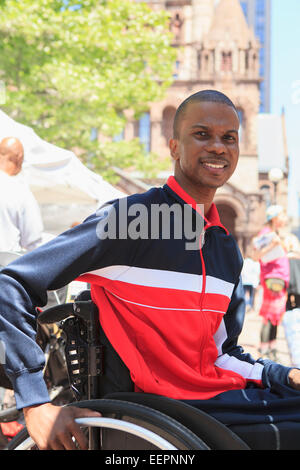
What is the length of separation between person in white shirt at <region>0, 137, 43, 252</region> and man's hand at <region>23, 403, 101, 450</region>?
247 cm

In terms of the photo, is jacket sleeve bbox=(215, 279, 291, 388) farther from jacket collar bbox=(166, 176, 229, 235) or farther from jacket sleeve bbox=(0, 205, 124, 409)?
jacket sleeve bbox=(0, 205, 124, 409)

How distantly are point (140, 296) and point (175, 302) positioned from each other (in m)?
Result: 0.10

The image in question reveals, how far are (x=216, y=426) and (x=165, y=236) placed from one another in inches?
21.8

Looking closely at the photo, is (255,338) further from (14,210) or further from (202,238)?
(202,238)

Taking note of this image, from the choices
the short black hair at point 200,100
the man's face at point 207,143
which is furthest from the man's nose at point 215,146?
the short black hair at point 200,100

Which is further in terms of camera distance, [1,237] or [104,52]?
[104,52]

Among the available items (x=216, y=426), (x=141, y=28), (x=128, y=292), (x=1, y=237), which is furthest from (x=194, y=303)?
(x=141, y=28)

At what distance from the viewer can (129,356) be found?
1617mm

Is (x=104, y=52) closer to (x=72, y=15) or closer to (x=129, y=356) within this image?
(x=72, y=15)

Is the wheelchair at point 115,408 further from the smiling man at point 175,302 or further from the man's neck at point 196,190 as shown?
the man's neck at point 196,190

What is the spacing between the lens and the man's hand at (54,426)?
144cm

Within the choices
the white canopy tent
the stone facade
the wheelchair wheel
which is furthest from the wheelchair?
the stone facade

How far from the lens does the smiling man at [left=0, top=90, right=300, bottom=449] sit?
1.48m

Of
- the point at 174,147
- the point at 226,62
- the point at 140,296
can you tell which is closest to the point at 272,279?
the point at 174,147
